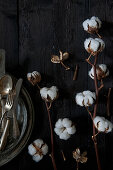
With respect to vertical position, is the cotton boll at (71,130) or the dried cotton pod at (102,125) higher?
the dried cotton pod at (102,125)

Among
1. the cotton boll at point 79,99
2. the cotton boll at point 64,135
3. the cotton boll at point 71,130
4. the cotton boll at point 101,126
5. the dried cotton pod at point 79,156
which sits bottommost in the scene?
the dried cotton pod at point 79,156

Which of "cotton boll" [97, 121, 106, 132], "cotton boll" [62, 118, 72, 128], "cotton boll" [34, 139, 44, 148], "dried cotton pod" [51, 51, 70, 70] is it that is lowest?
"cotton boll" [34, 139, 44, 148]

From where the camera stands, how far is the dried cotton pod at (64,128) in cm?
88

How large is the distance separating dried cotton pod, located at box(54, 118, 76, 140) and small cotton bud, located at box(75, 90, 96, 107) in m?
0.07

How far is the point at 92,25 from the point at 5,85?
0.32 metres

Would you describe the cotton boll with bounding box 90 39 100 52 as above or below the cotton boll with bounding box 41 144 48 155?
above

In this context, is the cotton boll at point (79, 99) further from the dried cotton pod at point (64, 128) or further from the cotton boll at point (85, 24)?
the cotton boll at point (85, 24)

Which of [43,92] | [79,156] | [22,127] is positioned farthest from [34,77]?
[79,156]

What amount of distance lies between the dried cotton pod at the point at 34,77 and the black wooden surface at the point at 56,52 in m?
0.04

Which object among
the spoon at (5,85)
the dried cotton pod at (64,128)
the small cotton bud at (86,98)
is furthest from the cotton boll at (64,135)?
the spoon at (5,85)

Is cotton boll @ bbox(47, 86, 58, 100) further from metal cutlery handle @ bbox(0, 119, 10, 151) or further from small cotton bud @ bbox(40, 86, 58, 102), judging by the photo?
metal cutlery handle @ bbox(0, 119, 10, 151)

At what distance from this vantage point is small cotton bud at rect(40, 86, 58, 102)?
2.84 feet

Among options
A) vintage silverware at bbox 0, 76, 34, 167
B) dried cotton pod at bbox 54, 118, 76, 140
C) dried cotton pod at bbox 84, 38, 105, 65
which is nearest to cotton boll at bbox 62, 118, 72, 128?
dried cotton pod at bbox 54, 118, 76, 140

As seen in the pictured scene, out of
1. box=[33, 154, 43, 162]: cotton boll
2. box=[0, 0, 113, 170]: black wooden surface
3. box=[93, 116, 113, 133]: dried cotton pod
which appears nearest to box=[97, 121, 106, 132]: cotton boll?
box=[93, 116, 113, 133]: dried cotton pod
